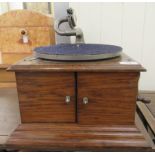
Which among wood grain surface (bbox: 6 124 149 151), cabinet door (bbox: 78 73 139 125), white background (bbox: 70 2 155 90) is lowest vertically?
wood grain surface (bbox: 6 124 149 151)

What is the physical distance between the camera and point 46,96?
0.61 m

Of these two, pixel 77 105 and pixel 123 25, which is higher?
pixel 123 25

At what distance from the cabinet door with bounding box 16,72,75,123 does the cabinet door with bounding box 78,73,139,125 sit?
0.03 m

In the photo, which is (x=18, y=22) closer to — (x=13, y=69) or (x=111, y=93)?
(x=13, y=69)

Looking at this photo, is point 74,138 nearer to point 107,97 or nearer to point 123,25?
point 107,97

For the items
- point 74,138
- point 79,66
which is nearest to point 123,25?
point 79,66

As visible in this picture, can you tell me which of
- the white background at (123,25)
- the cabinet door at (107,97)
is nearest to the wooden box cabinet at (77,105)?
the cabinet door at (107,97)

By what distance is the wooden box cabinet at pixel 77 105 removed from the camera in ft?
1.92

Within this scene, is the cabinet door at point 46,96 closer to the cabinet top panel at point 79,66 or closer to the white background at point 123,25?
the cabinet top panel at point 79,66

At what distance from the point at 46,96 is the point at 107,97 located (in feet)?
0.58

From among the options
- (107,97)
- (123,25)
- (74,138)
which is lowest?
(74,138)

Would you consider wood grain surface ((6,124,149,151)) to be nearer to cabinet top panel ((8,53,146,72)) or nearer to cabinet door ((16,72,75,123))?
cabinet door ((16,72,75,123))

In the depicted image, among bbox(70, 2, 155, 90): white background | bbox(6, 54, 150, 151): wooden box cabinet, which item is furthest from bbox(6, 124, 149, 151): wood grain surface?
bbox(70, 2, 155, 90): white background

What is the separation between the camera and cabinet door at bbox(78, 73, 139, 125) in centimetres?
58
